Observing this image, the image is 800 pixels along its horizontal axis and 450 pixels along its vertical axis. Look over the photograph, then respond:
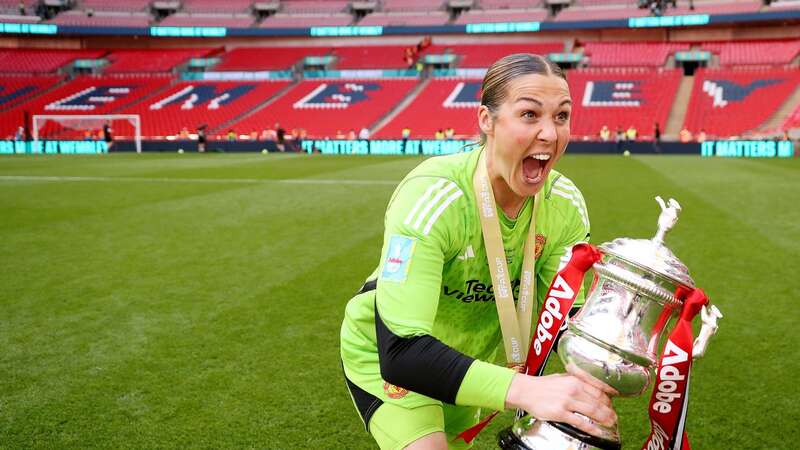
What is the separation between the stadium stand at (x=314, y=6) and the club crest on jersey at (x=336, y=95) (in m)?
9.23

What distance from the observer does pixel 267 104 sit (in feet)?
136

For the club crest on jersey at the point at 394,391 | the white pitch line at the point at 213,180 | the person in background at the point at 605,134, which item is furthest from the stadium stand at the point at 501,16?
the club crest on jersey at the point at 394,391

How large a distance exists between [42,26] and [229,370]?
51.3m

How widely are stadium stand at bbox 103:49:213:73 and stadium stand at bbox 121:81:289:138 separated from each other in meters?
2.84

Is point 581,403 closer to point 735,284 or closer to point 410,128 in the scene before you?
point 735,284

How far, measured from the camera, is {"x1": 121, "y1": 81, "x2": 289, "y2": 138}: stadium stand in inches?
1529

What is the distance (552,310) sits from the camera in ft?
5.77

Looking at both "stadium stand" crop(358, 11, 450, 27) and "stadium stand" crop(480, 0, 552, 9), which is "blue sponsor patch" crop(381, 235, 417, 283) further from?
"stadium stand" crop(480, 0, 552, 9)

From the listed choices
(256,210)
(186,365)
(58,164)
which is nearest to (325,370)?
(186,365)

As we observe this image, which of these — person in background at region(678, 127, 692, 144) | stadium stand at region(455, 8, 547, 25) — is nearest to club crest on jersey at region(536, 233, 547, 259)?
person in background at region(678, 127, 692, 144)

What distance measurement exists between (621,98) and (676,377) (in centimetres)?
3747

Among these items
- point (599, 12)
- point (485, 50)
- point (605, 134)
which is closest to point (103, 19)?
point (485, 50)

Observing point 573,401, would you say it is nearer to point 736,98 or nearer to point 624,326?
point 624,326

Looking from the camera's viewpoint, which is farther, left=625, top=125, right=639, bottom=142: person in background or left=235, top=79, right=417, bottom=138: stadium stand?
left=235, top=79, right=417, bottom=138: stadium stand
